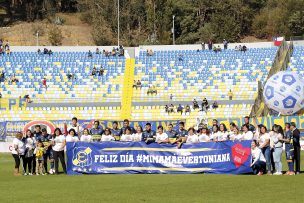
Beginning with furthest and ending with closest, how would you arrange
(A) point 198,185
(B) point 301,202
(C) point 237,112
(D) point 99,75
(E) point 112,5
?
(E) point 112,5 → (D) point 99,75 → (C) point 237,112 → (A) point 198,185 → (B) point 301,202

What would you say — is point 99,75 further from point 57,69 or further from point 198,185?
point 198,185

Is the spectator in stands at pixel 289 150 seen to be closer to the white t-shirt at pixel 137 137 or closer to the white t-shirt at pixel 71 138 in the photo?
the white t-shirt at pixel 137 137

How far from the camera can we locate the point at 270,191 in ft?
59.0

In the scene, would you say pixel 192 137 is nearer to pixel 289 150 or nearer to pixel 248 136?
pixel 248 136

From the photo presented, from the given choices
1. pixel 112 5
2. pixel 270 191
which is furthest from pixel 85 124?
pixel 112 5

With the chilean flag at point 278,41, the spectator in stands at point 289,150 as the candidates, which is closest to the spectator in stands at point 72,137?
the spectator in stands at point 289,150

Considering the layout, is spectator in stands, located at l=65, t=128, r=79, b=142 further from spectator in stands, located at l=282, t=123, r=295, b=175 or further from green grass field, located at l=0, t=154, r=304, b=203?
spectator in stands, located at l=282, t=123, r=295, b=175

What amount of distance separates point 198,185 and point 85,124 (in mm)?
25770

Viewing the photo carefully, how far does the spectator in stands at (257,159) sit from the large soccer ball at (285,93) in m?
22.1

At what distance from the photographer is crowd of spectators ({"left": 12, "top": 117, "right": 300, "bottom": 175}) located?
2308 centimetres

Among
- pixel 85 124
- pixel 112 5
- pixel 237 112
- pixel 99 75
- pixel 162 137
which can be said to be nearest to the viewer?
pixel 162 137

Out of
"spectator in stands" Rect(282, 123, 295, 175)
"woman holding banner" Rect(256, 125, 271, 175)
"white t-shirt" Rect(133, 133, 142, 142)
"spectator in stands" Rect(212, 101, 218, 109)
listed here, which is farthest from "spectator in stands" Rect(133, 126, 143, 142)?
"spectator in stands" Rect(212, 101, 218, 109)

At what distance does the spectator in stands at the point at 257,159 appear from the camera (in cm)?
2297

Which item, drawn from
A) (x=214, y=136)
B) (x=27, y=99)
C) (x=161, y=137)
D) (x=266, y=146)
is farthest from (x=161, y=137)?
(x=27, y=99)
